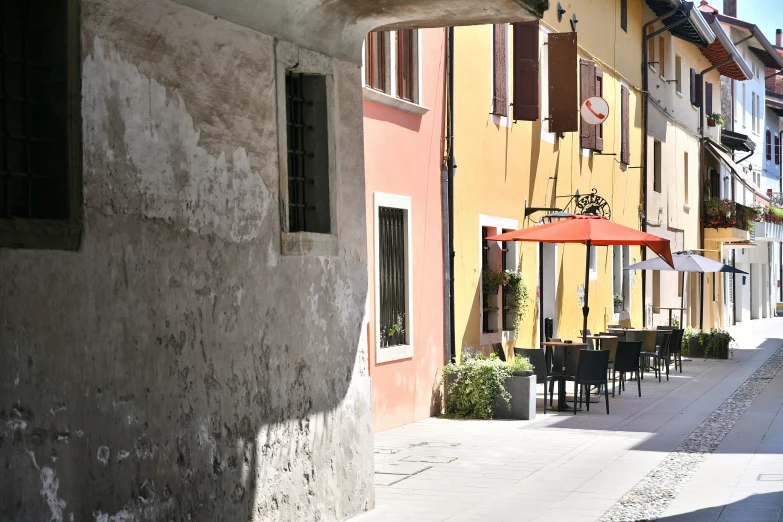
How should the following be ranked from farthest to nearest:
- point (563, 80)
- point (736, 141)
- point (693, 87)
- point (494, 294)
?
point (736, 141), point (693, 87), point (563, 80), point (494, 294)

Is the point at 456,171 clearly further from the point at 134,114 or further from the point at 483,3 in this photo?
the point at 134,114

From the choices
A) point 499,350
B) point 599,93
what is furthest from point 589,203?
point 499,350

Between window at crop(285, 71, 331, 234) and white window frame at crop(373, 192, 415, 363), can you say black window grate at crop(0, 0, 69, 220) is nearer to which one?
window at crop(285, 71, 331, 234)

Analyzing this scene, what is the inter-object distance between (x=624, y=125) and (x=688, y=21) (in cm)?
552

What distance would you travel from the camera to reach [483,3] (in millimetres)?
8344

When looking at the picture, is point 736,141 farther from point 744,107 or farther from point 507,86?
point 507,86

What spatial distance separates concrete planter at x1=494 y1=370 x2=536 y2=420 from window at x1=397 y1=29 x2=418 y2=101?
3444 mm

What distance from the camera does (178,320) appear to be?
21.3ft

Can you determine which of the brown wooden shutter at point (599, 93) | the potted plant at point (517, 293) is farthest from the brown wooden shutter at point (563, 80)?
the brown wooden shutter at point (599, 93)

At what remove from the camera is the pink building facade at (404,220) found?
42.3 ft

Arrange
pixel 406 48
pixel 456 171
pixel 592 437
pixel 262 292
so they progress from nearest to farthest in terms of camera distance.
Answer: pixel 262 292
pixel 592 437
pixel 406 48
pixel 456 171

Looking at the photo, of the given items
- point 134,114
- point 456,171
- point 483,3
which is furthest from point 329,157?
point 456,171

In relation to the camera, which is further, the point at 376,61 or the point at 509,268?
the point at 509,268

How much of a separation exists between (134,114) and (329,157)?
2234mm
